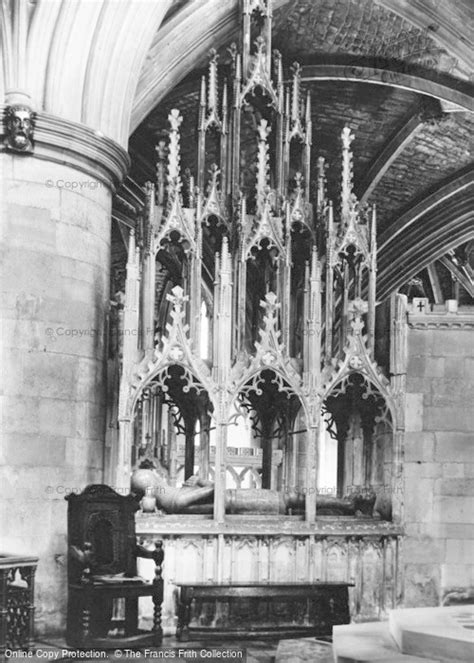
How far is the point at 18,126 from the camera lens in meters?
9.28

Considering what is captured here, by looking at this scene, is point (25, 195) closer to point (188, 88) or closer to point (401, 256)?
point (188, 88)

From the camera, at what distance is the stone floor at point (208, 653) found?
7496 mm

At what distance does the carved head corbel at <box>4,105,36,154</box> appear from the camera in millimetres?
9266

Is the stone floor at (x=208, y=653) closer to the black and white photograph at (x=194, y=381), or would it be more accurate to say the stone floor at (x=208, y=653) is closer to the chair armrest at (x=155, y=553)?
the black and white photograph at (x=194, y=381)

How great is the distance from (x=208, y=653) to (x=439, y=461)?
10.7ft

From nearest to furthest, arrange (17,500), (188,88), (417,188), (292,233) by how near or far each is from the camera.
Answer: (17,500), (292,233), (188,88), (417,188)

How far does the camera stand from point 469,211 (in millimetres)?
18750

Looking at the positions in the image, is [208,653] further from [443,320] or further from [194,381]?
[443,320]

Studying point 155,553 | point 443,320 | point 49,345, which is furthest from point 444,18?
point 155,553

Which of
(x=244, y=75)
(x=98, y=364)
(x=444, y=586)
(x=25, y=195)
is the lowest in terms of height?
(x=444, y=586)

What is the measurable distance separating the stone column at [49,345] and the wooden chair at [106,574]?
592mm

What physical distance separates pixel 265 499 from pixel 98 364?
2.02 meters

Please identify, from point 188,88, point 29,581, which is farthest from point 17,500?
point 188,88

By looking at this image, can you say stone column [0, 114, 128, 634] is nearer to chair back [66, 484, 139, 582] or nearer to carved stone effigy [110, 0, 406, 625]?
carved stone effigy [110, 0, 406, 625]
